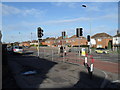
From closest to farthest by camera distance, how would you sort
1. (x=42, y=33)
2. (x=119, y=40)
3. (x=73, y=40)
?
1. (x=42, y=33)
2. (x=119, y=40)
3. (x=73, y=40)

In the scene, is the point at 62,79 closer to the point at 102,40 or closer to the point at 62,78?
the point at 62,78

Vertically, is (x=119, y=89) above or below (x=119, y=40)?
below

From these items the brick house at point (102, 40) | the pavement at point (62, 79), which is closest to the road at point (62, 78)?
the pavement at point (62, 79)

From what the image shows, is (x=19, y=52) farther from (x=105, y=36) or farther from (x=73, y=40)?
(x=73, y=40)

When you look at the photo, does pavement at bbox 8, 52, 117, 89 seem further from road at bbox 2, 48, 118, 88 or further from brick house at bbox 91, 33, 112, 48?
brick house at bbox 91, 33, 112, 48

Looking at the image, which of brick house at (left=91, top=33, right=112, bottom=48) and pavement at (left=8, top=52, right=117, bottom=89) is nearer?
pavement at (left=8, top=52, right=117, bottom=89)

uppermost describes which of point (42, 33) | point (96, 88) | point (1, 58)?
point (42, 33)

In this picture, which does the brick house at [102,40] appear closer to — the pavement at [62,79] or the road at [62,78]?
the road at [62,78]

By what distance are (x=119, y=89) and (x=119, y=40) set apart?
150 feet

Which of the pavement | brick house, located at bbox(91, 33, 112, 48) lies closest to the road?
the pavement

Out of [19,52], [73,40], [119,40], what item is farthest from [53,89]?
[73,40]

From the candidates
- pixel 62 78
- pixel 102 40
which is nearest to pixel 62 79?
pixel 62 78

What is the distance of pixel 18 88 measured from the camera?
6.74 metres

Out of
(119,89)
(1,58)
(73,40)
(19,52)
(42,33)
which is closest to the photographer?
(119,89)
